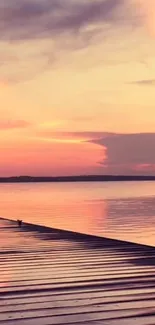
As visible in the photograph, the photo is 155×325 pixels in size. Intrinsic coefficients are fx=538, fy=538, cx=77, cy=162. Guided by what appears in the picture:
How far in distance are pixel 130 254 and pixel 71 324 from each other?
4783 millimetres

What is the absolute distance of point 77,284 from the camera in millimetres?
6617

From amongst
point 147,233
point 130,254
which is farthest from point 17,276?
point 147,233

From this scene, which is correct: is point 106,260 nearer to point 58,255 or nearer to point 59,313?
point 58,255

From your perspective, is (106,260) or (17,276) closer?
(17,276)

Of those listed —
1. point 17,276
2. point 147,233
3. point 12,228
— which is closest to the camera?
point 17,276

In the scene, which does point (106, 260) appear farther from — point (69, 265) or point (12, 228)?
point (12, 228)

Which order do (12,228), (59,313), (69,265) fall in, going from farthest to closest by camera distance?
(12,228) → (69,265) → (59,313)

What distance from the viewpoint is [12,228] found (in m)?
16.1

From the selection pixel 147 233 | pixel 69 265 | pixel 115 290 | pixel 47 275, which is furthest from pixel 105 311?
pixel 147 233

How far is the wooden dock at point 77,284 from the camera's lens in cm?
511

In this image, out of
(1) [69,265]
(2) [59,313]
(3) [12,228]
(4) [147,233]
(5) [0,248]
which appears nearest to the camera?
(2) [59,313]

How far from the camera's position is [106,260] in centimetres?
867

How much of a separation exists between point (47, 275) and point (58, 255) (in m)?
2.20

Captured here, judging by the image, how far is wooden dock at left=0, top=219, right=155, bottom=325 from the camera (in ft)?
16.8
